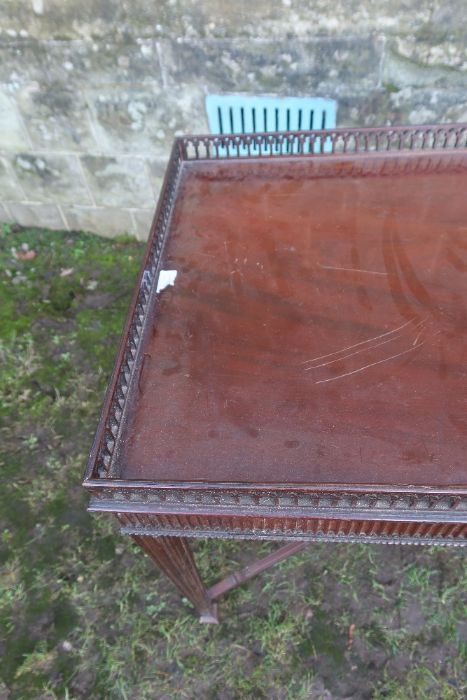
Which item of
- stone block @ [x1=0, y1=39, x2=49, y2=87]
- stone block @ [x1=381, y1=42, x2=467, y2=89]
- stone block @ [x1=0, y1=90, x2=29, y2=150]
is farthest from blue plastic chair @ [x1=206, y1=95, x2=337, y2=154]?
stone block @ [x1=0, y1=90, x2=29, y2=150]

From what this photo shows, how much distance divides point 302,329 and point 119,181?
243 cm

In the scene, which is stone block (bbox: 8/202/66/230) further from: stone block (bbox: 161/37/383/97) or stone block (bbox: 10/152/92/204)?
stone block (bbox: 161/37/383/97)

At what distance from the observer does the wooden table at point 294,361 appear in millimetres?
1316

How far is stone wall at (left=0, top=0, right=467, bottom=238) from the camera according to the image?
2535mm

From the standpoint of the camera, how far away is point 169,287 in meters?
1.86

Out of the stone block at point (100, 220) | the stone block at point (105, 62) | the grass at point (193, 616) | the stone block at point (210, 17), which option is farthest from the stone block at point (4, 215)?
the grass at point (193, 616)

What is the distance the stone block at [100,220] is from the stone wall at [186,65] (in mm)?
372

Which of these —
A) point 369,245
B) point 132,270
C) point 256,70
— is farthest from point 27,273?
point 369,245

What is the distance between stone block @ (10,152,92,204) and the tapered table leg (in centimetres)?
281

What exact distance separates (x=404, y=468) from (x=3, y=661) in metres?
2.04

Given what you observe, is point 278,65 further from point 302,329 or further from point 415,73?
point 302,329

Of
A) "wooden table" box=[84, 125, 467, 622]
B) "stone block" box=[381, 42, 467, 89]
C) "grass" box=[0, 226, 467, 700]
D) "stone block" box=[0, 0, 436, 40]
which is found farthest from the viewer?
"stone block" box=[381, 42, 467, 89]

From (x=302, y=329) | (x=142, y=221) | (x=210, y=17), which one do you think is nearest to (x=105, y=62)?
(x=210, y=17)

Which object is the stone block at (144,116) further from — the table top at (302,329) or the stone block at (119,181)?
the table top at (302,329)
